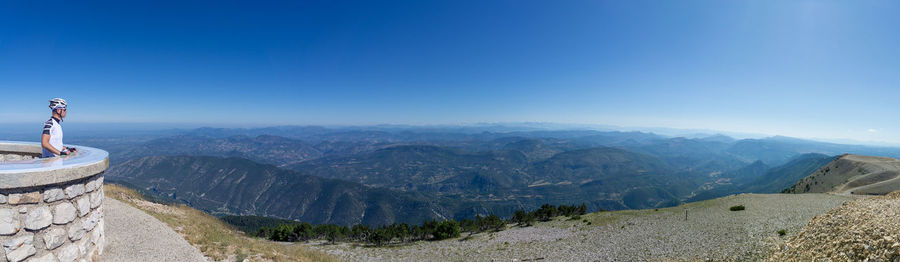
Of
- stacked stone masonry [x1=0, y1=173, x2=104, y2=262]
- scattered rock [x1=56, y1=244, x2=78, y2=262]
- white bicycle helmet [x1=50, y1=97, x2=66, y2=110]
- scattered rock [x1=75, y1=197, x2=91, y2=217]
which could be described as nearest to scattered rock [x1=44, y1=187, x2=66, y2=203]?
stacked stone masonry [x1=0, y1=173, x2=104, y2=262]

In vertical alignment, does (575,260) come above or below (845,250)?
below

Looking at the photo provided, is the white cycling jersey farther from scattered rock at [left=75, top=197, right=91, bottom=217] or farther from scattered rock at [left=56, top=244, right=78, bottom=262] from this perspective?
scattered rock at [left=56, top=244, right=78, bottom=262]

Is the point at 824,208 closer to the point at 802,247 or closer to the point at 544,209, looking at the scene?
the point at 802,247

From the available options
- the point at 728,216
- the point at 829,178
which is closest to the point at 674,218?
the point at 728,216

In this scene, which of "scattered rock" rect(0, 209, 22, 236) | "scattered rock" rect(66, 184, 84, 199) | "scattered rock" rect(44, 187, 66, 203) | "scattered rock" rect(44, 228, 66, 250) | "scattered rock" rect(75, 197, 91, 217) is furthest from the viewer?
"scattered rock" rect(75, 197, 91, 217)

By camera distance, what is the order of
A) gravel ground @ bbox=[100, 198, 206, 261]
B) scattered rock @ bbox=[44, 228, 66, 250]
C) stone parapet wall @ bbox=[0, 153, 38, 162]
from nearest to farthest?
scattered rock @ bbox=[44, 228, 66, 250]
gravel ground @ bbox=[100, 198, 206, 261]
stone parapet wall @ bbox=[0, 153, 38, 162]

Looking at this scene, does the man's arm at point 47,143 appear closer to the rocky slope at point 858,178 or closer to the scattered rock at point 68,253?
the scattered rock at point 68,253
